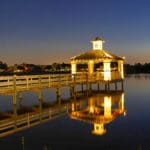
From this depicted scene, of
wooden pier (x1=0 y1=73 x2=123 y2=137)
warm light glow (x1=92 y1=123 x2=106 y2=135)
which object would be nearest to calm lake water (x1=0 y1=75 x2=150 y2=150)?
warm light glow (x1=92 y1=123 x2=106 y2=135)

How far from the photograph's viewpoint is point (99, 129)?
631 inches

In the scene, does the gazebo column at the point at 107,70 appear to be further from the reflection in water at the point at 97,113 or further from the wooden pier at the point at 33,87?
the reflection in water at the point at 97,113

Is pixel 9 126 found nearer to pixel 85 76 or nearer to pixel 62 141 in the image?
pixel 62 141

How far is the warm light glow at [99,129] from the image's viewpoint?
15.3 meters

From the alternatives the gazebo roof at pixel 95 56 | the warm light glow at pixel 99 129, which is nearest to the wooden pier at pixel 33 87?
the gazebo roof at pixel 95 56

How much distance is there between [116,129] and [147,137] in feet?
6.96

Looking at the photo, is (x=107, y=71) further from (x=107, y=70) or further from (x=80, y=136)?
(x=80, y=136)

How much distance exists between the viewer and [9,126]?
50.7 feet

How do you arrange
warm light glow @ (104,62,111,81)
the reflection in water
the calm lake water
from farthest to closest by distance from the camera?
warm light glow @ (104,62,111,81) < the reflection in water < the calm lake water

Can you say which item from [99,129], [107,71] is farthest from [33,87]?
[107,71]

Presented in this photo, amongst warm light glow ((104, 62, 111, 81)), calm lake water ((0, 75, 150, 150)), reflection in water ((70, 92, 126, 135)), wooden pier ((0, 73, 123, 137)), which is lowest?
calm lake water ((0, 75, 150, 150))

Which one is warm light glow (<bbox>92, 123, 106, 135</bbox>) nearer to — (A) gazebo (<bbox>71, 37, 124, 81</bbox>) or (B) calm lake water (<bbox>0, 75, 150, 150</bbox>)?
(B) calm lake water (<bbox>0, 75, 150, 150</bbox>)

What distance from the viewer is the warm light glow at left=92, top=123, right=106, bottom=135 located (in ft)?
50.2

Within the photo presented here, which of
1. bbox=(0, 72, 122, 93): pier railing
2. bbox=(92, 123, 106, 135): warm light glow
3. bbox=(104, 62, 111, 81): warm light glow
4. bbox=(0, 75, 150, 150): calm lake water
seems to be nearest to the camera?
bbox=(0, 75, 150, 150): calm lake water
